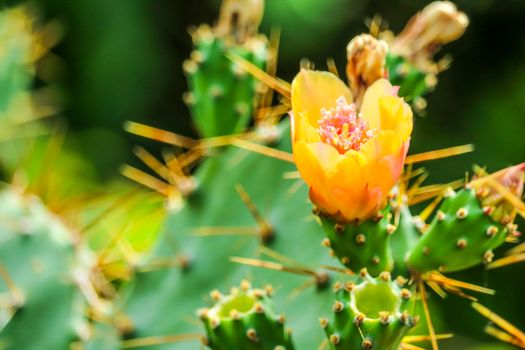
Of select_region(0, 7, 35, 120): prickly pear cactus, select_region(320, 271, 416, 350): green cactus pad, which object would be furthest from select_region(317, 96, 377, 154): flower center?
select_region(0, 7, 35, 120): prickly pear cactus

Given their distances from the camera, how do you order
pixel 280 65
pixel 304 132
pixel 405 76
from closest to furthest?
pixel 304 132, pixel 405 76, pixel 280 65

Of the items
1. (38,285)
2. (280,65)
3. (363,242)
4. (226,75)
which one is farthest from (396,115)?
(280,65)

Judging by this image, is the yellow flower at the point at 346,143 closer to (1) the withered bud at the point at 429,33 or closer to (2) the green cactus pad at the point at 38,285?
(1) the withered bud at the point at 429,33

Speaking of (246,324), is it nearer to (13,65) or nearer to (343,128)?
(343,128)

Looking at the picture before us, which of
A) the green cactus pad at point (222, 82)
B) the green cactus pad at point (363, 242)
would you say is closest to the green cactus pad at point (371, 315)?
the green cactus pad at point (363, 242)

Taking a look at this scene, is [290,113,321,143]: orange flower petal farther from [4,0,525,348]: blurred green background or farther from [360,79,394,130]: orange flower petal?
[4,0,525,348]: blurred green background

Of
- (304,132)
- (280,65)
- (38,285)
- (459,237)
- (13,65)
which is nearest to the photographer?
(304,132)

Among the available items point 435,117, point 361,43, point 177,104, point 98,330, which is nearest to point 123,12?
point 177,104
